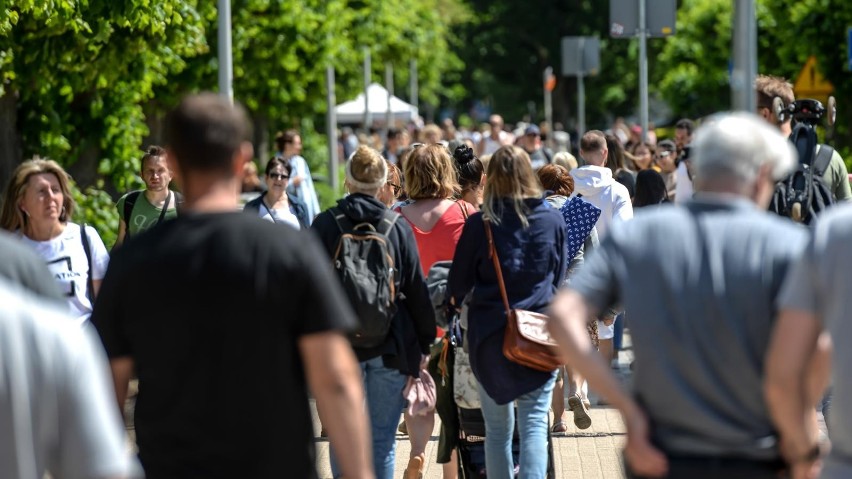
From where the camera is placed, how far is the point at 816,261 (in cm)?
375

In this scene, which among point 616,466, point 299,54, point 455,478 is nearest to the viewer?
point 455,478

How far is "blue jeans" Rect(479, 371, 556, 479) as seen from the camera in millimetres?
6559

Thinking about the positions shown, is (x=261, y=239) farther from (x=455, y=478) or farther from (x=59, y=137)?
(x=59, y=137)

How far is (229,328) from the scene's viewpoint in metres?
3.81

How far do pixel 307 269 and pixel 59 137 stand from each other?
11.5 m

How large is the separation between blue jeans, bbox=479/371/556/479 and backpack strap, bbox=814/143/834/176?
1881mm

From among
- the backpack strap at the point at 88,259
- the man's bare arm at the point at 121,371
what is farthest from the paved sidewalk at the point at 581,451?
the man's bare arm at the point at 121,371

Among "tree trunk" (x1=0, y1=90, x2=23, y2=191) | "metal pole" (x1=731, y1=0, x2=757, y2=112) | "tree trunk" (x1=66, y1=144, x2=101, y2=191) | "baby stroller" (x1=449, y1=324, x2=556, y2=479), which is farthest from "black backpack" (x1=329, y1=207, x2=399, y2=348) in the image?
"tree trunk" (x1=66, y1=144, x2=101, y2=191)

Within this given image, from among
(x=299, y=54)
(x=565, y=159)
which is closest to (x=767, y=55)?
(x=299, y=54)

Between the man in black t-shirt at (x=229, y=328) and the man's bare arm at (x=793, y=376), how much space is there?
996 mm

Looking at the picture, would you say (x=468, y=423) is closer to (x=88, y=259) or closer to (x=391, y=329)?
(x=391, y=329)

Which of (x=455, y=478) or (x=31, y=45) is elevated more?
(x=31, y=45)

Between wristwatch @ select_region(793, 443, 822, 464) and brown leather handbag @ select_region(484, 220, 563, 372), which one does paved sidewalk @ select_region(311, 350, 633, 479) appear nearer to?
brown leather handbag @ select_region(484, 220, 563, 372)

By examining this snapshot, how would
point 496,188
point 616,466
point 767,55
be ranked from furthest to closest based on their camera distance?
point 767,55 → point 616,466 → point 496,188
